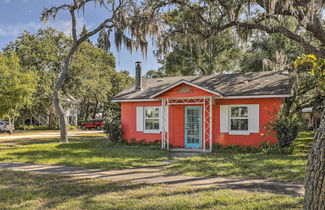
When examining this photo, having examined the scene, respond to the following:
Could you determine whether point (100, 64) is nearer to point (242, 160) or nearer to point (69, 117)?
point (69, 117)

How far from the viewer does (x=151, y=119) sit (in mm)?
16094

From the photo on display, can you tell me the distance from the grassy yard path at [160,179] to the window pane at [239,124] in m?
5.52

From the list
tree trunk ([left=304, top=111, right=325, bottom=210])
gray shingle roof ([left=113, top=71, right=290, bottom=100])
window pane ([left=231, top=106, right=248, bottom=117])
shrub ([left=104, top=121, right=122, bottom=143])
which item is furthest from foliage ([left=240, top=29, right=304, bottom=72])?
tree trunk ([left=304, top=111, right=325, bottom=210])

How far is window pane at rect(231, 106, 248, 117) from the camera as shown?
45.8 feet

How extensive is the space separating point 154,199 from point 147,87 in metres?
12.5

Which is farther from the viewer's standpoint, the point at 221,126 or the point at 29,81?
the point at 29,81

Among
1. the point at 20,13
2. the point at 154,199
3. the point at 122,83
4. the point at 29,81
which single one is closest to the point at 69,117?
the point at 122,83

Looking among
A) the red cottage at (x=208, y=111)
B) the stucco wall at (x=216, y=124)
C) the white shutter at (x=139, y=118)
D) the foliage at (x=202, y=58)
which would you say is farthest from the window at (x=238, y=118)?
the foliage at (x=202, y=58)

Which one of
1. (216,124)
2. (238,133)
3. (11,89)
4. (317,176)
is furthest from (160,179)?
(11,89)

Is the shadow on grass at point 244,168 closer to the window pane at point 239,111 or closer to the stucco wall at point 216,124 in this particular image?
the stucco wall at point 216,124

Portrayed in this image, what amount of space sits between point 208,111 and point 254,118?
2267 millimetres

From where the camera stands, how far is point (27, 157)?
11945 millimetres

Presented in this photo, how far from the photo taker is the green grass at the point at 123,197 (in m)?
5.33

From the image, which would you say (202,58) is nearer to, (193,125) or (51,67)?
(193,125)
